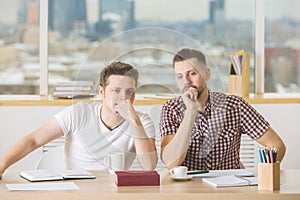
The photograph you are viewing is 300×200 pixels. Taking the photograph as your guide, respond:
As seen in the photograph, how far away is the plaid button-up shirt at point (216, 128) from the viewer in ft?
9.23

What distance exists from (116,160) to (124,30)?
209 cm

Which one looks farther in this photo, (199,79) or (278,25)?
(278,25)

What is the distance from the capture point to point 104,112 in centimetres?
263

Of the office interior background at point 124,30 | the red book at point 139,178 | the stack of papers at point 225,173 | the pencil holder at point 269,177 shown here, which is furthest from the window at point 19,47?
the pencil holder at point 269,177

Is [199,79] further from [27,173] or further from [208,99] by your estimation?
[27,173]

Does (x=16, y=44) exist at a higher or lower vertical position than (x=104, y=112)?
higher

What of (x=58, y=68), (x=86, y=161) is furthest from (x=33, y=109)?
(x=86, y=161)

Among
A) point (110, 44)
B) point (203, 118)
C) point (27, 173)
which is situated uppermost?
point (110, 44)

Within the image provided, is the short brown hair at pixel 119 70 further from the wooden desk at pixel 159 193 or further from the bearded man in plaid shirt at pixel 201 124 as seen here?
the wooden desk at pixel 159 193

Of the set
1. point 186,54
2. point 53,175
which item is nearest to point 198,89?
point 186,54

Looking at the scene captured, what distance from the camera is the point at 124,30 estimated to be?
461 cm

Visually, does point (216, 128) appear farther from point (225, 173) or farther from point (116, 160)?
point (116, 160)

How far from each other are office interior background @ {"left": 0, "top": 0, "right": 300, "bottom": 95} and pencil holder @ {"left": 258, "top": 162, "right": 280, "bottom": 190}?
2.10m

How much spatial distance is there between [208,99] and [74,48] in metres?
2.00
